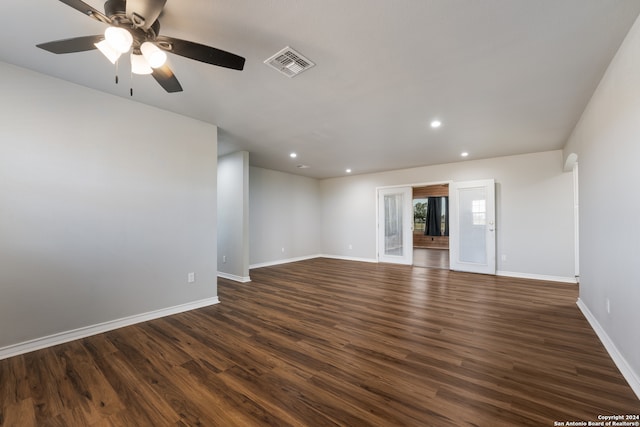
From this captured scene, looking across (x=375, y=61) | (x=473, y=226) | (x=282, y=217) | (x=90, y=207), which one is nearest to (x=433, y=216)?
(x=473, y=226)

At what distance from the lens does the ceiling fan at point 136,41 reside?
4.74 feet

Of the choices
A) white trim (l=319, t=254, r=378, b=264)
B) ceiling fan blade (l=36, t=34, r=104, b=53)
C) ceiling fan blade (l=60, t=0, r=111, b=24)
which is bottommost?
white trim (l=319, t=254, r=378, b=264)

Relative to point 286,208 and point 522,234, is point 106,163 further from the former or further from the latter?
point 522,234

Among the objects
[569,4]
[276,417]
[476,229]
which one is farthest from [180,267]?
[476,229]

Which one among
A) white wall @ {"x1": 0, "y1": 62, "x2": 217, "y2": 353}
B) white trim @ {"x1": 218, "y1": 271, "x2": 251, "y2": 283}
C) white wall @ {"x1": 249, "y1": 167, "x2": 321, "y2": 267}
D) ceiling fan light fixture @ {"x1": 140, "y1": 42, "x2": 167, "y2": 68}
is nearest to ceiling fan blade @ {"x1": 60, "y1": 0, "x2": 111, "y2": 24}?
ceiling fan light fixture @ {"x1": 140, "y1": 42, "x2": 167, "y2": 68}

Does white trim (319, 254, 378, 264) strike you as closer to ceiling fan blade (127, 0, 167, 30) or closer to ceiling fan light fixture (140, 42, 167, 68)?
ceiling fan light fixture (140, 42, 167, 68)

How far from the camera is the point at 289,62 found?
7.26 feet

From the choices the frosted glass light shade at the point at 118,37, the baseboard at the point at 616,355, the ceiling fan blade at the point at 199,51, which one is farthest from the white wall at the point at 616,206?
the frosted glass light shade at the point at 118,37

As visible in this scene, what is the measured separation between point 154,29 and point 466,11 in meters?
2.05

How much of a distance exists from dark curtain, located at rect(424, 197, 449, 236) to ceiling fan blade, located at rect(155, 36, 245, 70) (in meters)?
10.8

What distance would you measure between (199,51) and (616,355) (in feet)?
13.1

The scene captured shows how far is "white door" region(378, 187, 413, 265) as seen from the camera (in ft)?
22.2

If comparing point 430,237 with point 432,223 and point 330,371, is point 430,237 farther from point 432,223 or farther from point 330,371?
point 330,371

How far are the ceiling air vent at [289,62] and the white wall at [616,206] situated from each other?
2332mm
